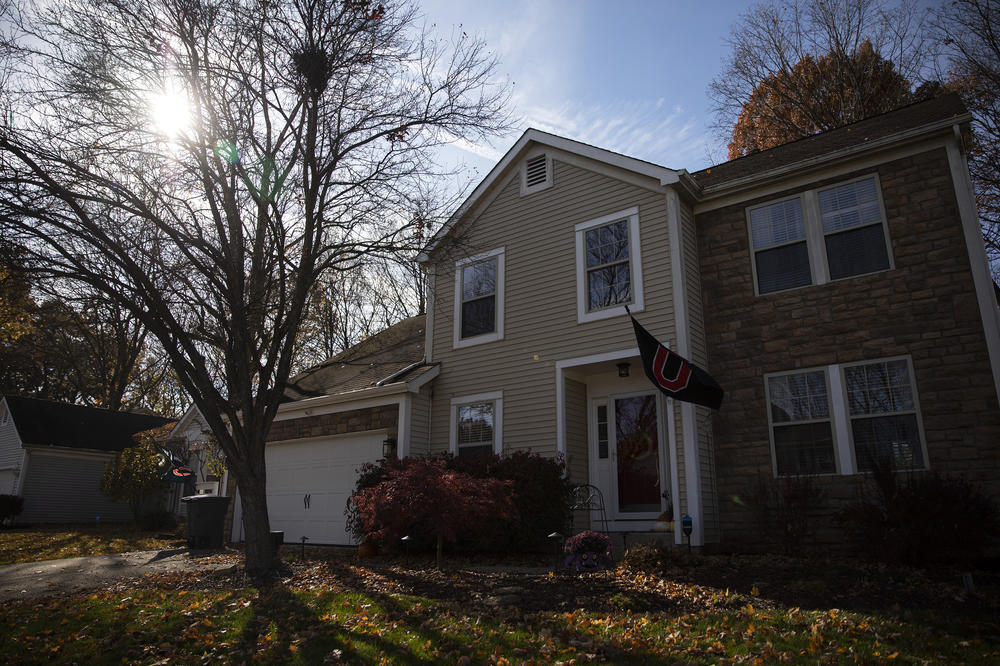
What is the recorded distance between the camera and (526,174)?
42.5 ft

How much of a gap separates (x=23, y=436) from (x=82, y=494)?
3.16 meters

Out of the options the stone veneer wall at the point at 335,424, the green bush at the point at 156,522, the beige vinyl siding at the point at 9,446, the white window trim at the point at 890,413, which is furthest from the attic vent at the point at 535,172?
the beige vinyl siding at the point at 9,446

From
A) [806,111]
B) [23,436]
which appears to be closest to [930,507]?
[806,111]

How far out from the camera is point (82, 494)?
26.0 meters

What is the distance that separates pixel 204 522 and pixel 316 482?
7.63 feet

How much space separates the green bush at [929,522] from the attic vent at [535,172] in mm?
7710

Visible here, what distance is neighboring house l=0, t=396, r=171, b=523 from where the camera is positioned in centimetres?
2462

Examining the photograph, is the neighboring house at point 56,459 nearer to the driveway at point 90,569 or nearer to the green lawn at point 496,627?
the driveway at point 90,569

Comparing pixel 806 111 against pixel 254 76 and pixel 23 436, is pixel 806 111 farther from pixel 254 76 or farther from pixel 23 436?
pixel 23 436

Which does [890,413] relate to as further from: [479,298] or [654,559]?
[479,298]

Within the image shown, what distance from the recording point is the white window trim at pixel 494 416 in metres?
11.9

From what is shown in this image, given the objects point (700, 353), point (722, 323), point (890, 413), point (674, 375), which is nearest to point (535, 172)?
point (722, 323)

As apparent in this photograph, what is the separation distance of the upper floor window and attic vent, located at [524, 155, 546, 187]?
1422 mm

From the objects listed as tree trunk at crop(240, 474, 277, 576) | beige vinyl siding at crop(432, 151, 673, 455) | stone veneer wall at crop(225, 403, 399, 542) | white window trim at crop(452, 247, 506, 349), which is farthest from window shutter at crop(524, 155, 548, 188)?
tree trunk at crop(240, 474, 277, 576)
